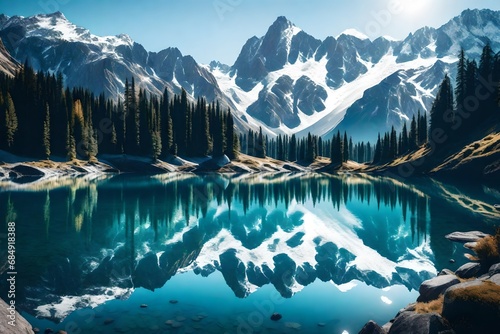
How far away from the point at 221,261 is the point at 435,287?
15.7 m

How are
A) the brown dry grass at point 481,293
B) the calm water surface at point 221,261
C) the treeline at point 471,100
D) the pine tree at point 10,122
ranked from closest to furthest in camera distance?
the brown dry grass at point 481,293 < the calm water surface at point 221,261 < the pine tree at point 10,122 < the treeline at point 471,100

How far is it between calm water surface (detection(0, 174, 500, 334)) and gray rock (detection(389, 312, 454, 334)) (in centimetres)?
340

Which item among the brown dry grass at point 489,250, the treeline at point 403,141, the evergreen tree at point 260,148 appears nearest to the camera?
the brown dry grass at point 489,250

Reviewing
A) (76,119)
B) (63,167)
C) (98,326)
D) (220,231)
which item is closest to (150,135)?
(76,119)

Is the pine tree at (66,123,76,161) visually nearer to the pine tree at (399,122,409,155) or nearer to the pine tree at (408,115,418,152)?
the pine tree at (408,115,418,152)

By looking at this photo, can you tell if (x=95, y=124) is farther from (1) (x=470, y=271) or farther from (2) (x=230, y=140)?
(1) (x=470, y=271)

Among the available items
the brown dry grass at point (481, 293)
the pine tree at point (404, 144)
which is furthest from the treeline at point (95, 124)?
the brown dry grass at point (481, 293)

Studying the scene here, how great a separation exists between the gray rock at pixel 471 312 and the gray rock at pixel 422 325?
0.42m

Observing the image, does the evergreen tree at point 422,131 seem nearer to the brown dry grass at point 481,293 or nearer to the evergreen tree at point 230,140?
the evergreen tree at point 230,140

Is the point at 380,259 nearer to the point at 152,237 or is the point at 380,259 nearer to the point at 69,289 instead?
the point at 152,237

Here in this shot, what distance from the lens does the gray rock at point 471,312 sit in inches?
460

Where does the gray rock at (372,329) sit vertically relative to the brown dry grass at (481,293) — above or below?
below

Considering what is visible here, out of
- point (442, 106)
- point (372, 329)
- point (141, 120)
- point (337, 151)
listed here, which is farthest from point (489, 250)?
point (337, 151)

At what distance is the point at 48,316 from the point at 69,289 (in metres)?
3.71
